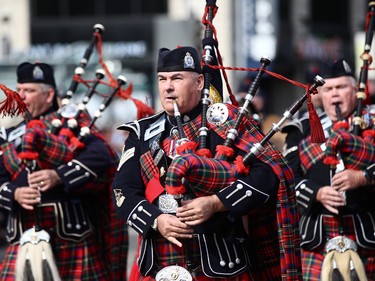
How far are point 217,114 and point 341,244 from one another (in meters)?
1.64

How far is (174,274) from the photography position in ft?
17.4

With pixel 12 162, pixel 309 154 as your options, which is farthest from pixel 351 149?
pixel 12 162

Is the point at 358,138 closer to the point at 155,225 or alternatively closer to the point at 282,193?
the point at 282,193

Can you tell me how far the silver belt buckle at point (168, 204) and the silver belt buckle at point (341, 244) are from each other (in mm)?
1658

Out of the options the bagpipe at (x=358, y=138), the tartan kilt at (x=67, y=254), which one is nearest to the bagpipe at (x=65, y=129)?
the tartan kilt at (x=67, y=254)

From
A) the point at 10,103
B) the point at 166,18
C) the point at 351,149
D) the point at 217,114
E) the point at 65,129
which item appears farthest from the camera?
the point at 166,18

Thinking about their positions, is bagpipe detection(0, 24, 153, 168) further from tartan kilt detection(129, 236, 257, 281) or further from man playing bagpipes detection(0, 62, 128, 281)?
tartan kilt detection(129, 236, 257, 281)

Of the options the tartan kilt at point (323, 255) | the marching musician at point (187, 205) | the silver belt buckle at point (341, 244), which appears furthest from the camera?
the tartan kilt at point (323, 255)

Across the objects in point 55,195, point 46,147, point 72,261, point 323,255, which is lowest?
point 72,261

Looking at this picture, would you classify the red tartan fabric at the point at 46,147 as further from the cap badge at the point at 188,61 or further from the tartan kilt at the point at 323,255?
the tartan kilt at the point at 323,255

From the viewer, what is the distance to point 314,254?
270 inches

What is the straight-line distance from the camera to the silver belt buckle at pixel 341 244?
6602 millimetres

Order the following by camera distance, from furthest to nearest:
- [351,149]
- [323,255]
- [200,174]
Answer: [323,255]
[351,149]
[200,174]

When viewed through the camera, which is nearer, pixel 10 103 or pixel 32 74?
pixel 10 103
